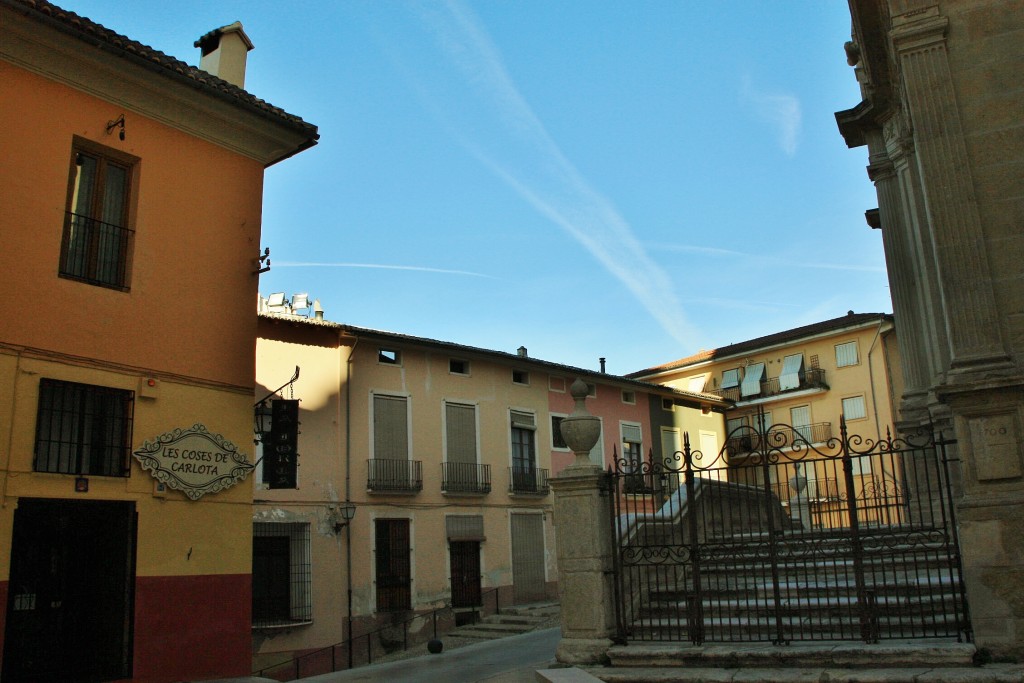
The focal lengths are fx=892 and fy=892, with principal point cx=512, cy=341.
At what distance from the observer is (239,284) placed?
13141 millimetres

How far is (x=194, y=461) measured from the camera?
11867 millimetres

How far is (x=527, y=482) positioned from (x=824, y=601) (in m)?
17.9

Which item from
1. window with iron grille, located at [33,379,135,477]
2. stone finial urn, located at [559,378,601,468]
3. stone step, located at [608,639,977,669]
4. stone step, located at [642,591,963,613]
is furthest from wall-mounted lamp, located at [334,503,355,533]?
stone step, located at [608,639,977,669]

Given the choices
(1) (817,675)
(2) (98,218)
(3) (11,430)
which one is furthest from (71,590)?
(1) (817,675)

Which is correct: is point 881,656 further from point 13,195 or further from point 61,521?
point 13,195

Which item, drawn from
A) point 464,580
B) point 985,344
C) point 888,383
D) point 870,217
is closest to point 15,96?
point 985,344

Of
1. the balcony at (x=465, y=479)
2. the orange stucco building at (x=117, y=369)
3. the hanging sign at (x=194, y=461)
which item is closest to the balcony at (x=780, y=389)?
the balcony at (x=465, y=479)

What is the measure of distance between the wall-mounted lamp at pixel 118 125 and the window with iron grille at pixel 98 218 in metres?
0.24

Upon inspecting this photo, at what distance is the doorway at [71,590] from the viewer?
10555mm

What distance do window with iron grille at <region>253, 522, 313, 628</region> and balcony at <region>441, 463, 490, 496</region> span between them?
4.67 metres

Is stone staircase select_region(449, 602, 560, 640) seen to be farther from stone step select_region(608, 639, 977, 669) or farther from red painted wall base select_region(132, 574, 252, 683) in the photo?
stone step select_region(608, 639, 977, 669)

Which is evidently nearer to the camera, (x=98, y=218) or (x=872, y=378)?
(x=98, y=218)

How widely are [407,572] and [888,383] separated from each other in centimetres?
2454

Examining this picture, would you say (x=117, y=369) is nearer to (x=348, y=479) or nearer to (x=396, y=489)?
(x=348, y=479)
